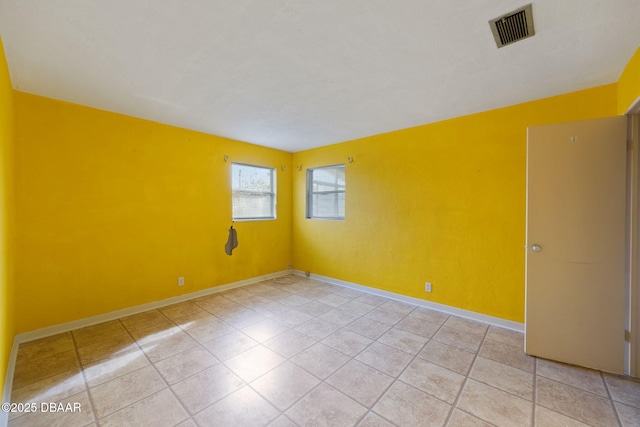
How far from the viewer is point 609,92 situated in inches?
90.9

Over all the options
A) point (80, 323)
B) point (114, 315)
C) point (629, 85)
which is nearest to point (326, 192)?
point (114, 315)

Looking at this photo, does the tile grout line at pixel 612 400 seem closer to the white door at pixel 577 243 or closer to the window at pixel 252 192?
the white door at pixel 577 243

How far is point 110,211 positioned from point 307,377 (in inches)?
117

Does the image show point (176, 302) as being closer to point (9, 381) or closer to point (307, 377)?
point (9, 381)

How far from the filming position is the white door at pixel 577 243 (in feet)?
6.62

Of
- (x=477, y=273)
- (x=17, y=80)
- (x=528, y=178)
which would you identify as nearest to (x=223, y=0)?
(x=17, y=80)

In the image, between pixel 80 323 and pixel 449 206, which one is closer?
pixel 80 323

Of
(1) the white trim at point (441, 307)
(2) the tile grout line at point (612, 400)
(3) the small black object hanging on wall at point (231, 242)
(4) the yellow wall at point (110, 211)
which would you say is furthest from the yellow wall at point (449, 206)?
(4) the yellow wall at point (110, 211)

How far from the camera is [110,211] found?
299 cm

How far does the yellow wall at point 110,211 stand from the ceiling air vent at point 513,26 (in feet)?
12.0

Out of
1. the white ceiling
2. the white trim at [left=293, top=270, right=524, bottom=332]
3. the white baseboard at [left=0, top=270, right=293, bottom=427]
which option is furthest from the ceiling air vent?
the white baseboard at [left=0, top=270, right=293, bottom=427]

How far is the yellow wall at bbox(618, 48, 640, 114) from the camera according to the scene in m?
1.82

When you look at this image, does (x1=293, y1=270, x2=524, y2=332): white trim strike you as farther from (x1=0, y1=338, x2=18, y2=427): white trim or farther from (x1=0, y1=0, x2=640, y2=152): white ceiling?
(x1=0, y1=338, x2=18, y2=427): white trim

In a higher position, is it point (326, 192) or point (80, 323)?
point (326, 192)
